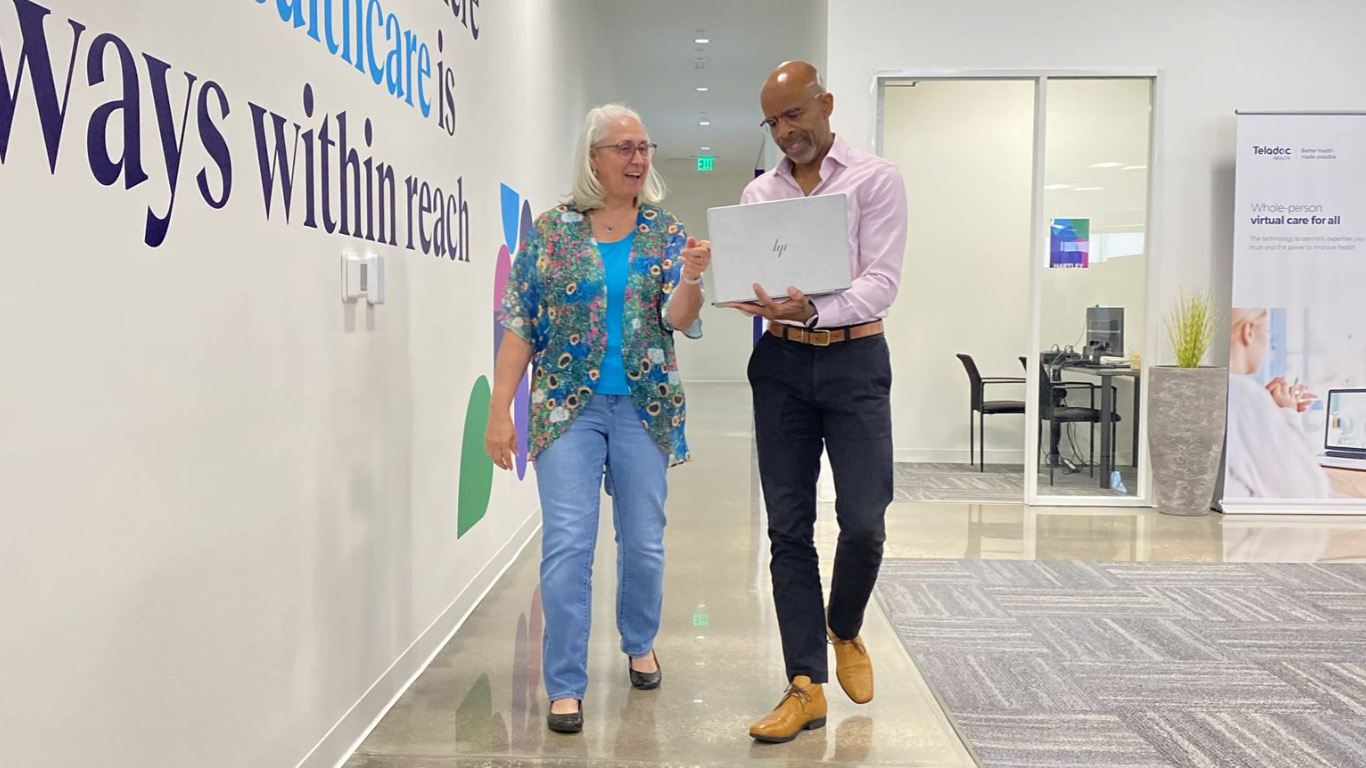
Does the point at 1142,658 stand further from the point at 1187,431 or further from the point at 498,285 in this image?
the point at 1187,431

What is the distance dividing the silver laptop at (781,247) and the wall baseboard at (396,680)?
1.28 metres

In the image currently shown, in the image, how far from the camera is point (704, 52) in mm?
10766

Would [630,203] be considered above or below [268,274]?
above

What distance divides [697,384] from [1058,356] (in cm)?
1168

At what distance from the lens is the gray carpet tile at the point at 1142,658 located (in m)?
2.72

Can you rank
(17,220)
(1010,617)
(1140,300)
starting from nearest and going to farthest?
(17,220) → (1010,617) → (1140,300)

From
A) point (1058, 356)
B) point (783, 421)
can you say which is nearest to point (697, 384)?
point (1058, 356)

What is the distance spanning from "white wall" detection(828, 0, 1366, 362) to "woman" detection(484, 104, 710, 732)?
12.7 ft

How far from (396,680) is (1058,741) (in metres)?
1.67

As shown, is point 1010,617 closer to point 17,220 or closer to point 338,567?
point 338,567

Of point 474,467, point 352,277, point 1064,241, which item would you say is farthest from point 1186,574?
point 352,277

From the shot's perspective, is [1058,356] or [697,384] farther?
[697,384]

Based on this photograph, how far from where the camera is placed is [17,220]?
4.48 ft

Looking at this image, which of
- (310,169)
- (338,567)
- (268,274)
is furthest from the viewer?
(338,567)
